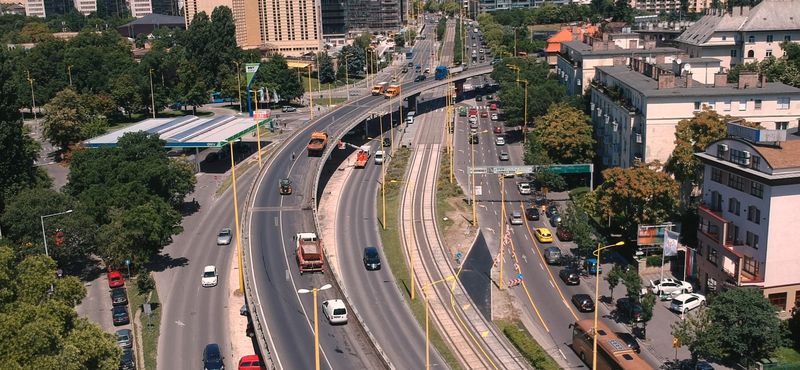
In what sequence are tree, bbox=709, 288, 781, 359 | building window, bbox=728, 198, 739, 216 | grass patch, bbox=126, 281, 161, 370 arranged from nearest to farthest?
tree, bbox=709, 288, 781, 359
grass patch, bbox=126, 281, 161, 370
building window, bbox=728, 198, 739, 216

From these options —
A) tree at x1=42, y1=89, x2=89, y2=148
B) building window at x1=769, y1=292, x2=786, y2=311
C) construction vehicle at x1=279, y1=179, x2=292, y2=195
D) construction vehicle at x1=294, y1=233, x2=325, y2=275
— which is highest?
tree at x1=42, y1=89, x2=89, y2=148

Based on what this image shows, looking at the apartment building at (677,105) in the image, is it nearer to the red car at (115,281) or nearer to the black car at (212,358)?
the black car at (212,358)

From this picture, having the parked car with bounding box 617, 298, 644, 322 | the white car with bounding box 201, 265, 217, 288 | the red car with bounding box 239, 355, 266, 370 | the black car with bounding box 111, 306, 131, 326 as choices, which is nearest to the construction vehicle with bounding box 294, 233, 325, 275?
the white car with bounding box 201, 265, 217, 288

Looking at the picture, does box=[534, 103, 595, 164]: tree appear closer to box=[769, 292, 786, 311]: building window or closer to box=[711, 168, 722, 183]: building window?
box=[711, 168, 722, 183]: building window

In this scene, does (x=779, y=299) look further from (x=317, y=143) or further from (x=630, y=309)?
(x=317, y=143)

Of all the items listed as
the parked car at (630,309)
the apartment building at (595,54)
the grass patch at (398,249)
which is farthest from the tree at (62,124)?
the parked car at (630,309)

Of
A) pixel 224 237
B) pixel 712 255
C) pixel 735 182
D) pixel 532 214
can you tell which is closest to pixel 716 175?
pixel 735 182
